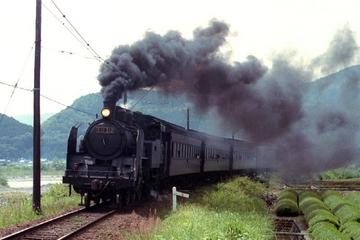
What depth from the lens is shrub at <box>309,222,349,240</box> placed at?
1245cm

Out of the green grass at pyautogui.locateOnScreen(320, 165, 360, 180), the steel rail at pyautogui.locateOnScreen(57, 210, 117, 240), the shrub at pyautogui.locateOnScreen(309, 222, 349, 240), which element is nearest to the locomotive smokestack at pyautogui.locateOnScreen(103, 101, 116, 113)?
the steel rail at pyautogui.locateOnScreen(57, 210, 117, 240)

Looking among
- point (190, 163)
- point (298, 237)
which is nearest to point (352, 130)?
point (190, 163)

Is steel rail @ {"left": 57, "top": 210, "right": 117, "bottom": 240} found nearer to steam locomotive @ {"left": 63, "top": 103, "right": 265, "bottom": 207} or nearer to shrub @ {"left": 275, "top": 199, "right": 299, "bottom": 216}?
steam locomotive @ {"left": 63, "top": 103, "right": 265, "bottom": 207}

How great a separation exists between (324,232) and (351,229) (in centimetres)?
117

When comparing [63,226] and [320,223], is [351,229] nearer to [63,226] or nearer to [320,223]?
[320,223]

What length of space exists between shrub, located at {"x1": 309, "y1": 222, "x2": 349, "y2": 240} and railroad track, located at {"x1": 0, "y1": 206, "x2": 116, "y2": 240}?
5763 millimetres

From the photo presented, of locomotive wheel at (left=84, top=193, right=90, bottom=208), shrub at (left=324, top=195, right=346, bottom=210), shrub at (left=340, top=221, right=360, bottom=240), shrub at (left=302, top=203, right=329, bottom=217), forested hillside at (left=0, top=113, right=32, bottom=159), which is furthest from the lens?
forested hillside at (left=0, top=113, right=32, bottom=159)

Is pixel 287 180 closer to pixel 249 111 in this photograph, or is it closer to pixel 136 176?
pixel 249 111

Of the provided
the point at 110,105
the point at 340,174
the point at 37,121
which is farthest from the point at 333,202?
the point at 340,174

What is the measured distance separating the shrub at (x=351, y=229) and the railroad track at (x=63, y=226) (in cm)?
659

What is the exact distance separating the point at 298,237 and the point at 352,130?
107 feet

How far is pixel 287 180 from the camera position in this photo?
1698 inches

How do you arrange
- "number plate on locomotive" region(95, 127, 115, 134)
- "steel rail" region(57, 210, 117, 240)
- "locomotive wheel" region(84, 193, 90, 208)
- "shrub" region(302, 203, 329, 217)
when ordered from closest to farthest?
"steel rail" region(57, 210, 117, 240) < "shrub" region(302, 203, 329, 217) < "locomotive wheel" region(84, 193, 90, 208) < "number plate on locomotive" region(95, 127, 115, 134)

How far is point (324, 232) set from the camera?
12.9m
